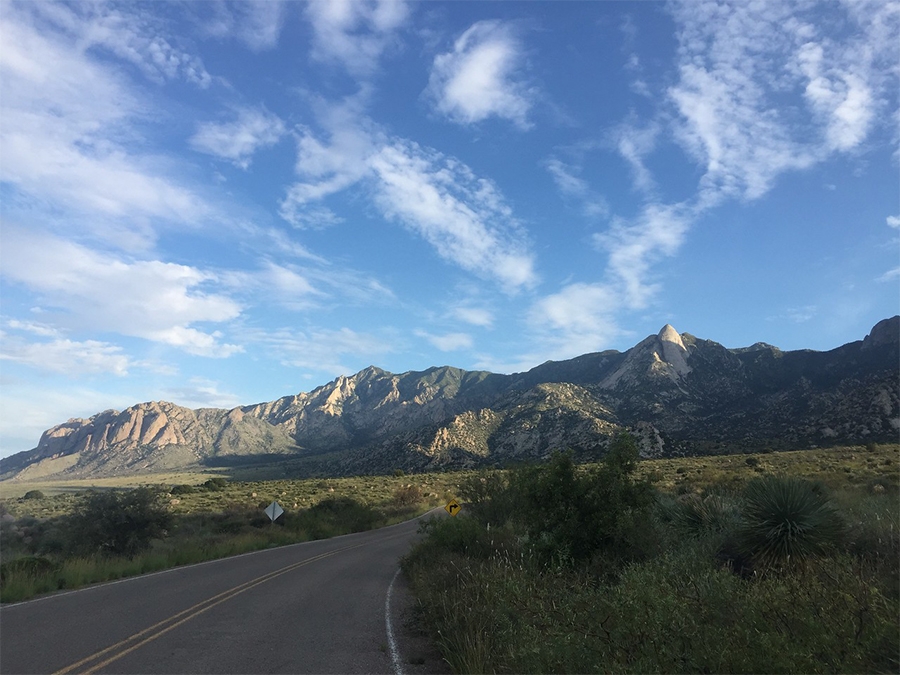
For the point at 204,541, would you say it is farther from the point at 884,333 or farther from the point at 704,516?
the point at 884,333

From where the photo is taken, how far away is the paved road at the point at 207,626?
7.86 meters

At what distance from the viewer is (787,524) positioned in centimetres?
962

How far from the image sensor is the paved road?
786 cm

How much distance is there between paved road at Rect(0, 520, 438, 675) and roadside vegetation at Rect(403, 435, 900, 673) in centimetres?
164

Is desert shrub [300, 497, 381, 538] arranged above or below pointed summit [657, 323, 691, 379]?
below

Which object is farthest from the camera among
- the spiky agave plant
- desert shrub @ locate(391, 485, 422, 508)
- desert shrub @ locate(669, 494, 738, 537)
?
desert shrub @ locate(391, 485, 422, 508)

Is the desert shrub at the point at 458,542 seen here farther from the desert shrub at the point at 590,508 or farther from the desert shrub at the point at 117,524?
the desert shrub at the point at 117,524

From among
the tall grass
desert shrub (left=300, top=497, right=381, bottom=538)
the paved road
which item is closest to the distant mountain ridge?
desert shrub (left=300, top=497, right=381, bottom=538)

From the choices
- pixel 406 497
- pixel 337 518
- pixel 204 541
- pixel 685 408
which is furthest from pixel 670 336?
pixel 204 541

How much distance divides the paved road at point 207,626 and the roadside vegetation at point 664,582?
64.6 inches

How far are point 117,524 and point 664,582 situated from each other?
26.3 metres

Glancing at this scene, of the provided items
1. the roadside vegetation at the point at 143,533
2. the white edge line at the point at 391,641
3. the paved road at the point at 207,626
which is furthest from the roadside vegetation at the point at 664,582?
the roadside vegetation at the point at 143,533

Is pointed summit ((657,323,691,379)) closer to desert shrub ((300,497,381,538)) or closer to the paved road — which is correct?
desert shrub ((300,497,381,538))

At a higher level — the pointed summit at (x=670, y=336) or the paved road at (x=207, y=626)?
the pointed summit at (x=670, y=336)
